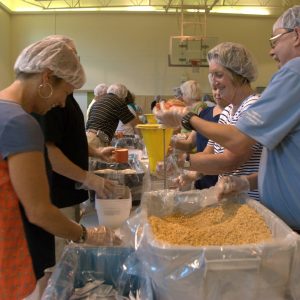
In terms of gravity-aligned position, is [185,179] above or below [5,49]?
below

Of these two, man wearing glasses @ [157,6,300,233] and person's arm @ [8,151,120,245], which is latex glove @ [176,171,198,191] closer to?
man wearing glasses @ [157,6,300,233]

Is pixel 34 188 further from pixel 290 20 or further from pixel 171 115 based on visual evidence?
pixel 290 20

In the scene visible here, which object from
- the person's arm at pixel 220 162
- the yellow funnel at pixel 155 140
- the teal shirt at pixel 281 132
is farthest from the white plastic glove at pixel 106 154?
the teal shirt at pixel 281 132

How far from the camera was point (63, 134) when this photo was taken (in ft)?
4.92

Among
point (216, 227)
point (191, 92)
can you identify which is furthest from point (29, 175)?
point (191, 92)

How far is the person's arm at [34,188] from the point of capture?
891 mm

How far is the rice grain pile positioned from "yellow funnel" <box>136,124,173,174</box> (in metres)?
0.59

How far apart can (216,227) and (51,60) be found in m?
0.66

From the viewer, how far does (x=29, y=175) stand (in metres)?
0.90

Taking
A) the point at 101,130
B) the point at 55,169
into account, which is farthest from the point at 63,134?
the point at 101,130

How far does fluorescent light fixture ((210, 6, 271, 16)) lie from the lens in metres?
7.02

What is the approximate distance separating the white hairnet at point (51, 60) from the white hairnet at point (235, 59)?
2.04 ft

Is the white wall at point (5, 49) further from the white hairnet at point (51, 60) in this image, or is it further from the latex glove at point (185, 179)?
the white hairnet at point (51, 60)

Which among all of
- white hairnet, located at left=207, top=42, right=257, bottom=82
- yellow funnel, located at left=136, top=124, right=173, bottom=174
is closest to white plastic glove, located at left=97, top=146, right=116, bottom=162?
yellow funnel, located at left=136, top=124, right=173, bottom=174
